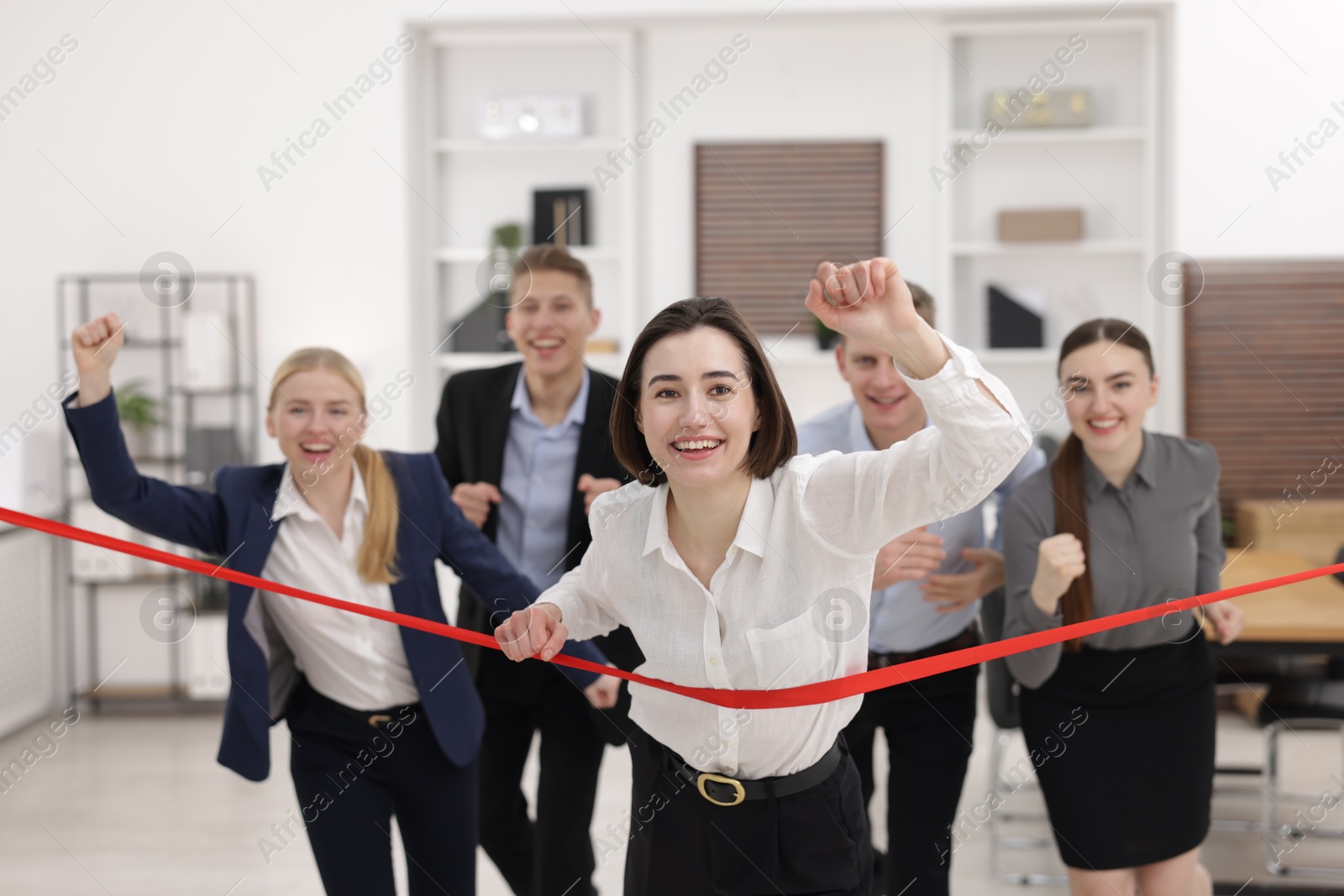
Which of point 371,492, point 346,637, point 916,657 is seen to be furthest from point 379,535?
point 916,657

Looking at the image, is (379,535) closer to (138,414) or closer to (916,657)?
(916,657)

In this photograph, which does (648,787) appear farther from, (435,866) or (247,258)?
(247,258)

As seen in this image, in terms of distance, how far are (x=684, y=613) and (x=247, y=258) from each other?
4.31m

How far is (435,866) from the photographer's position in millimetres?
2324

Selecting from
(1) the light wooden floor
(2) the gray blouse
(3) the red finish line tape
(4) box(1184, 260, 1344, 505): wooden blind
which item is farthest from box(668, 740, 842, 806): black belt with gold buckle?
(4) box(1184, 260, 1344, 505): wooden blind

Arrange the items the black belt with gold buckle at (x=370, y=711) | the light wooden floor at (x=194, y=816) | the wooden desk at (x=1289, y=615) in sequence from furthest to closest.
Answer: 1. the light wooden floor at (x=194, y=816)
2. the wooden desk at (x=1289, y=615)
3. the black belt with gold buckle at (x=370, y=711)

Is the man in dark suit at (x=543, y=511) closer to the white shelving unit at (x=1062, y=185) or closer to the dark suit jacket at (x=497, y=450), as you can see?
the dark suit jacket at (x=497, y=450)

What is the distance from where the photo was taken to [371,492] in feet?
7.55

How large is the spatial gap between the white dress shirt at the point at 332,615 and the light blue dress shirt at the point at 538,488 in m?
0.54

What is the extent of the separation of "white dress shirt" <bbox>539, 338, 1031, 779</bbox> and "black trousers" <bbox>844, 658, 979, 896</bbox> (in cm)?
74

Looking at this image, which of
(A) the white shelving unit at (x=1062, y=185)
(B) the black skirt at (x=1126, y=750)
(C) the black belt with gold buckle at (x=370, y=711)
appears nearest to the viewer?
(C) the black belt with gold buckle at (x=370, y=711)

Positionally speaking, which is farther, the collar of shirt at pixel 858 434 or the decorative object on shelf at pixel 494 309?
the decorative object on shelf at pixel 494 309

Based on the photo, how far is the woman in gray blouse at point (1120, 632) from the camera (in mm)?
2293

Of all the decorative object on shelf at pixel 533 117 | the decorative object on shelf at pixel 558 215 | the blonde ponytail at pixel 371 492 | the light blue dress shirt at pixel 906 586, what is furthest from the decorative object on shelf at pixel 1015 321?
the blonde ponytail at pixel 371 492
